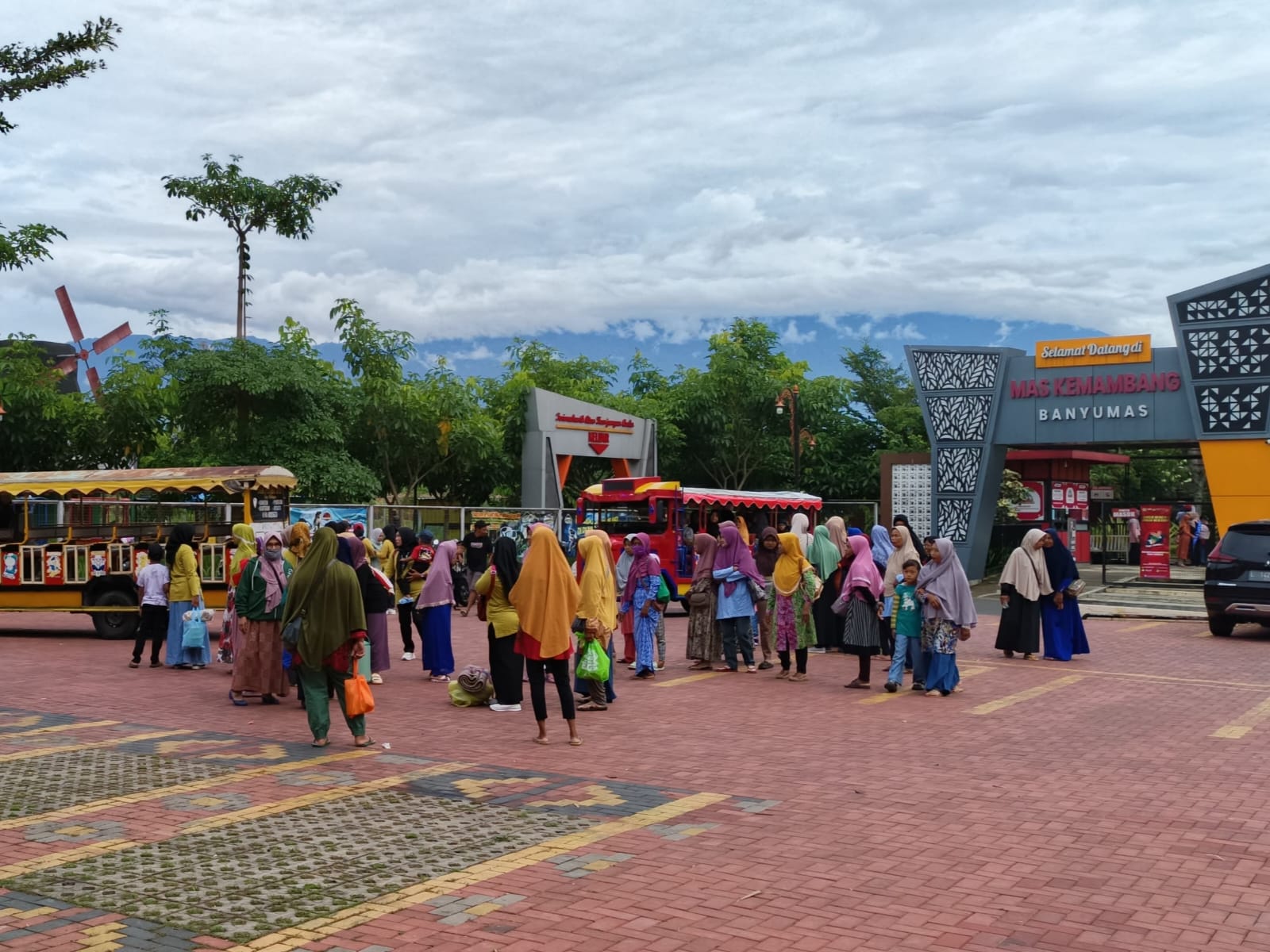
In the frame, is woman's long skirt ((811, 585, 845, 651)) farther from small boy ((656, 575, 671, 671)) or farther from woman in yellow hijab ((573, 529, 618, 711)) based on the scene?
woman in yellow hijab ((573, 529, 618, 711))

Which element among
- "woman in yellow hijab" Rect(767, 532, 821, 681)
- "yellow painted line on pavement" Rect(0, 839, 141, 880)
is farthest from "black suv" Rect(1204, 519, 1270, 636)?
"yellow painted line on pavement" Rect(0, 839, 141, 880)

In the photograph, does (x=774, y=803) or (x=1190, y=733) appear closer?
(x=774, y=803)

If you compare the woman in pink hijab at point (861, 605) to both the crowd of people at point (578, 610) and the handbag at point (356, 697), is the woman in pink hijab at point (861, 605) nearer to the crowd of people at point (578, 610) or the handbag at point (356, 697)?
the crowd of people at point (578, 610)

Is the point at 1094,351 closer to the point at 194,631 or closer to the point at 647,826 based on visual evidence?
the point at 194,631

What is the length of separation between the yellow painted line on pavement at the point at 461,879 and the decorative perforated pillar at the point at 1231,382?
21357mm

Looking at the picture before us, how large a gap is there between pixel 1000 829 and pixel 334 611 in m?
4.90

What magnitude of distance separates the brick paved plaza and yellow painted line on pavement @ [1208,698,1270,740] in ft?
0.20

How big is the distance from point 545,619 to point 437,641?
4185 mm

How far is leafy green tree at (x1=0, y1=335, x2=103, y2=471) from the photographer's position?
108 ft

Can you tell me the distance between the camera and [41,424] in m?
33.7

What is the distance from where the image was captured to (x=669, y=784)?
8250 millimetres

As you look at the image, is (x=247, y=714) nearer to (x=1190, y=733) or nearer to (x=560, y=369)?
(x=1190, y=733)

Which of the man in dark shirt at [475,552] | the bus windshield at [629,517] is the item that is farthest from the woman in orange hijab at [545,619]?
the bus windshield at [629,517]

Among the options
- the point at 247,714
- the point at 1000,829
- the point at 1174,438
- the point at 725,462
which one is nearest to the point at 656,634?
the point at 247,714
